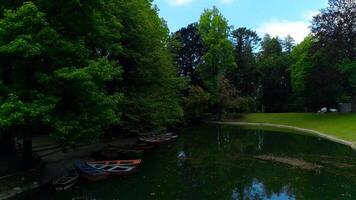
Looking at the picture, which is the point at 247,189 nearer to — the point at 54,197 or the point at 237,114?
the point at 54,197

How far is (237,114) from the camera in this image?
7444 centimetres

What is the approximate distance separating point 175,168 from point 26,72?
10268 mm

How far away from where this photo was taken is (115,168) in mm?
23375

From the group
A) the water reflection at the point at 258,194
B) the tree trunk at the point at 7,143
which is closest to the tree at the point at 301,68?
the water reflection at the point at 258,194

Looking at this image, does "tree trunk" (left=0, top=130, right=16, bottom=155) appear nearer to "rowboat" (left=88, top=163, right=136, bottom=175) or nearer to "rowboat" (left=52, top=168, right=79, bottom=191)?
"rowboat" (left=52, top=168, right=79, bottom=191)

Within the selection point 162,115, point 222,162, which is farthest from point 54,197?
point 162,115

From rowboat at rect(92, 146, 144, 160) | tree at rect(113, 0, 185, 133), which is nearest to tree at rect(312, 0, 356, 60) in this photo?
tree at rect(113, 0, 185, 133)

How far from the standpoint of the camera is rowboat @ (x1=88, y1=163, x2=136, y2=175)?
75.1 ft

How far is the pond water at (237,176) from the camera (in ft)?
60.5

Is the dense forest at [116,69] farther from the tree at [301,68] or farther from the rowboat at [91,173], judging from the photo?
the rowboat at [91,173]

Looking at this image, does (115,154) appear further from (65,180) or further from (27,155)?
(65,180)

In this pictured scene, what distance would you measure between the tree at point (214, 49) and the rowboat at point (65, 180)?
54.0m

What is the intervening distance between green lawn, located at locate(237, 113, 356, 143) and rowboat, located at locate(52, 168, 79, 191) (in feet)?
85.9

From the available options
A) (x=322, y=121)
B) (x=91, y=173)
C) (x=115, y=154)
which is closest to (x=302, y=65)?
(x=322, y=121)
